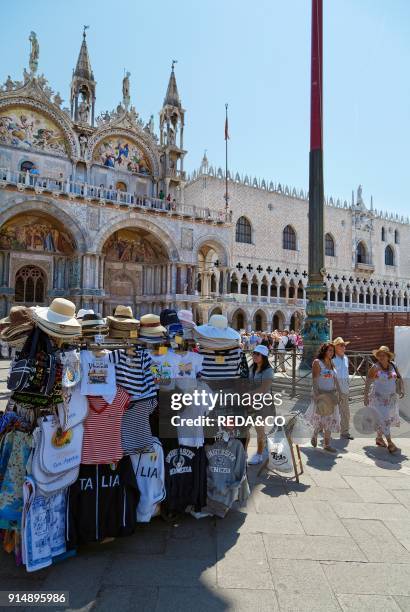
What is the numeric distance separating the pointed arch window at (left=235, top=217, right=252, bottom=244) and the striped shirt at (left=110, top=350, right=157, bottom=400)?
93.6 feet

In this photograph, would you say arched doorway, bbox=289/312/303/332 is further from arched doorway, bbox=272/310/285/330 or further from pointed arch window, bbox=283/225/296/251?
pointed arch window, bbox=283/225/296/251

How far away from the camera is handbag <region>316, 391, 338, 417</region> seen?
580cm

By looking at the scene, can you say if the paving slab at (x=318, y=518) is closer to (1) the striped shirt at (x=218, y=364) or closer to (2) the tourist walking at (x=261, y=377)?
(2) the tourist walking at (x=261, y=377)

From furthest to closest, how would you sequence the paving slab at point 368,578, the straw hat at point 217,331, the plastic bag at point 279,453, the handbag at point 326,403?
the handbag at point 326,403 → the plastic bag at point 279,453 → the straw hat at point 217,331 → the paving slab at point 368,578

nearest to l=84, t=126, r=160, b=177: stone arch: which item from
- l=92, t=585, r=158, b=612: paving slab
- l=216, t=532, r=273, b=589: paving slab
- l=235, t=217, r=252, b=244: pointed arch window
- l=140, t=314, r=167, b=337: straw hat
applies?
l=235, t=217, r=252, b=244: pointed arch window

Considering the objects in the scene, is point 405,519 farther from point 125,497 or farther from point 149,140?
point 149,140

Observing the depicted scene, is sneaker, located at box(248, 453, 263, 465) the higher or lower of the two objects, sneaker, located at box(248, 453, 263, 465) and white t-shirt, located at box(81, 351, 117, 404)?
the lower

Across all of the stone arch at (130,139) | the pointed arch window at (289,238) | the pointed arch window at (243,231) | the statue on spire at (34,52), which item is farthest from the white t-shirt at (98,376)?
the pointed arch window at (289,238)

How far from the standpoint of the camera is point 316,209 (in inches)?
411

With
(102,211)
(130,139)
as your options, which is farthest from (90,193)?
(130,139)

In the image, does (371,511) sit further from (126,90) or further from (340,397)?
(126,90)

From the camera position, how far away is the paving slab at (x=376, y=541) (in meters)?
3.10

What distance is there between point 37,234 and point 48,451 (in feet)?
62.5

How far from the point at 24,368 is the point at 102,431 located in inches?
28.8
